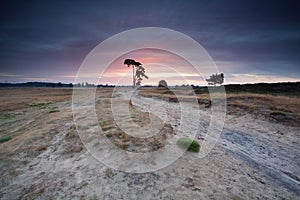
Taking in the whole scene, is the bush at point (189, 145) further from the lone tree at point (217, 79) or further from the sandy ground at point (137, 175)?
the lone tree at point (217, 79)

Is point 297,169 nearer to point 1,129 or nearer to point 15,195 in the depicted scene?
point 15,195

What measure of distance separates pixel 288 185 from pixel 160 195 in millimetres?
6809

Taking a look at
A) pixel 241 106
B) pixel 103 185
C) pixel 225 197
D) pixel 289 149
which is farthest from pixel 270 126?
pixel 103 185

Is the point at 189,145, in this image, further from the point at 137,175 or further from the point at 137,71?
the point at 137,71

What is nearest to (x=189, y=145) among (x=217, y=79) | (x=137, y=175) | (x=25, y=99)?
(x=137, y=175)

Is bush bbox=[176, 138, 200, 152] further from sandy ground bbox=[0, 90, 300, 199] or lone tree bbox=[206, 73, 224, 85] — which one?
lone tree bbox=[206, 73, 224, 85]

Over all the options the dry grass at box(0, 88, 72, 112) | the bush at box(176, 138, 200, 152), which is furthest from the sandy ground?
the dry grass at box(0, 88, 72, 112)

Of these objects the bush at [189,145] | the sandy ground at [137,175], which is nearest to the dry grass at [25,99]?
the sandy ground at [137,175]

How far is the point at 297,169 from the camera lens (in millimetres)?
11016

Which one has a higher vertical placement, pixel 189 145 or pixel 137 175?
pixel 189 145

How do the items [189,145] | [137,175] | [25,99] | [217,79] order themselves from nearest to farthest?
[137,175], [189,145], [25,99], [217,79]

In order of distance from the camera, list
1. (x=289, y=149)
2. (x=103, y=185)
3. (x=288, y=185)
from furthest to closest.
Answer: (x=289, y=149) → (x=288, y=185) → (x=103, y=185)

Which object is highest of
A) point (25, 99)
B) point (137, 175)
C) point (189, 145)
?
point (189, 145)


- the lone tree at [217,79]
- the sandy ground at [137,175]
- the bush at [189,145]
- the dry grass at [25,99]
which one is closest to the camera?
the sandy ground at [137,175]
